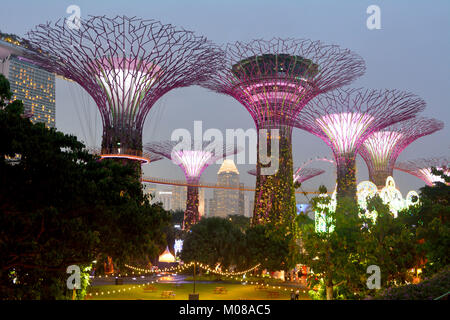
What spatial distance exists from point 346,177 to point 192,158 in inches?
791

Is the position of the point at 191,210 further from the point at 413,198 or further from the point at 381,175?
the point at 413,198

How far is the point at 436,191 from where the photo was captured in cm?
2383

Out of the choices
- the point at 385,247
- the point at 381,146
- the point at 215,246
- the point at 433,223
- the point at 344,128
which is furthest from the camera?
the point at 381,146

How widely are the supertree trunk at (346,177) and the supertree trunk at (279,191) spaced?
25.3 ft

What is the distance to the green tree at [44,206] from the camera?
11133 millimetres

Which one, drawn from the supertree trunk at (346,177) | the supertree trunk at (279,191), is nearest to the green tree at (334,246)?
the supertree trunk at (279,191)

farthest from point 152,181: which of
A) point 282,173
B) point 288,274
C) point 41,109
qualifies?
point 41,109

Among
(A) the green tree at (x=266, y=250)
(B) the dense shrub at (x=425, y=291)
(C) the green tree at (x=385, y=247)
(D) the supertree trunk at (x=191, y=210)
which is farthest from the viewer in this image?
(D) the supertree trunk at (x=191, y=210)

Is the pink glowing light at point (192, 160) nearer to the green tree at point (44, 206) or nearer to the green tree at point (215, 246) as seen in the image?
the green tree at point (215, 246)

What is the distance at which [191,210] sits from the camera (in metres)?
54.4

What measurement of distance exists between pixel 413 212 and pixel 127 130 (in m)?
16.4

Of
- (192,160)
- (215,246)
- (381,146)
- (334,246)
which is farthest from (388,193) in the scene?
(192,160)

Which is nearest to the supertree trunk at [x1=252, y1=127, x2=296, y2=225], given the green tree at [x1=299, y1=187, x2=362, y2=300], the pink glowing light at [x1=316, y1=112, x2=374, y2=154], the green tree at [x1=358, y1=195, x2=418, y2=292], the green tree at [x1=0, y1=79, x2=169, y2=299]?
the pink glowing light at [x1=316, y1=112, x2=374, y2=154]

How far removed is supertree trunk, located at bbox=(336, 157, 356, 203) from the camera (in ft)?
132
